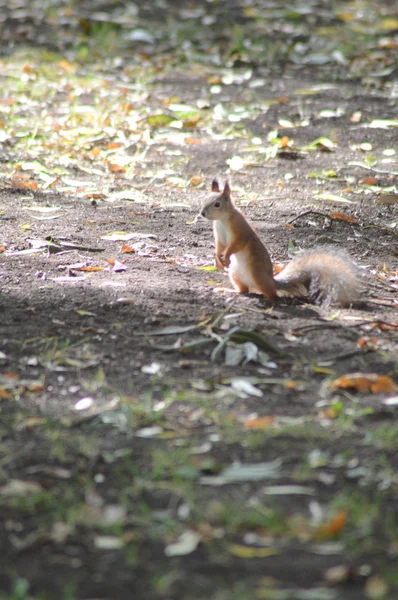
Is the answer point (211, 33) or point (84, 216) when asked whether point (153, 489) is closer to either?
point (84, 216)

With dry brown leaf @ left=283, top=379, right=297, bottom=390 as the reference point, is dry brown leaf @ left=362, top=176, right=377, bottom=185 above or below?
A: below

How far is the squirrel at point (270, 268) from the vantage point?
12.8ft

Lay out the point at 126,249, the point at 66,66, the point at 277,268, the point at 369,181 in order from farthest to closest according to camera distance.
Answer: the point at 66,66 → the point at 369,181 → the point at 126,249 → the point at 277,268

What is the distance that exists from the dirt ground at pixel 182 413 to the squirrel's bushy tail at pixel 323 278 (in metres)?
0.08

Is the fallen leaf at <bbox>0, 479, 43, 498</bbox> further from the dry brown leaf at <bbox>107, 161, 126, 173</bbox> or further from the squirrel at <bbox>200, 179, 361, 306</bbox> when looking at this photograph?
the dry brown leaf at <bbox>107, 161, 126, 173</bbox>

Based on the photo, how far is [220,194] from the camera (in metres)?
4.16

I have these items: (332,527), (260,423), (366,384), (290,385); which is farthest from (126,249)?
(332,527)

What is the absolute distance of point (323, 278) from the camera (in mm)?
3957

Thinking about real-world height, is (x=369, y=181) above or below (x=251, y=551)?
below

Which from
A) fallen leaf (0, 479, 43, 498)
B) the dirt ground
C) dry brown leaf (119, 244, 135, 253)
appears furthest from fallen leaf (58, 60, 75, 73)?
fallen leaf (0, 479, 43, 498)

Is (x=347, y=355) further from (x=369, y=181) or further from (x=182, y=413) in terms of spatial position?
(x=369, y=181)

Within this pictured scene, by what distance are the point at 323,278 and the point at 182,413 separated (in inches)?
A: 51.4

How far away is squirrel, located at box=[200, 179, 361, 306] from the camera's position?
3.92m

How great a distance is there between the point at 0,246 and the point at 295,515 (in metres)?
2.71
